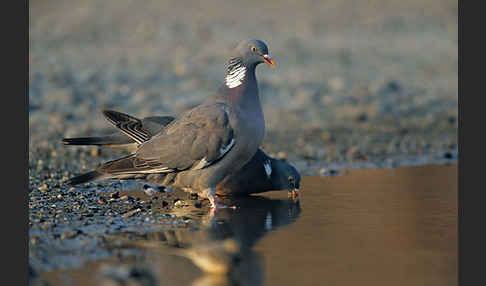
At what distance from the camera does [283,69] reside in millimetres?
13719

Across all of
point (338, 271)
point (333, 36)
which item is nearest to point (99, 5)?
point (333, 36)

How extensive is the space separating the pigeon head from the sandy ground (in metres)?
1.72

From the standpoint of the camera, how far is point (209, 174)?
6.61 m

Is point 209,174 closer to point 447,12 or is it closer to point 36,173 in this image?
point 36,173

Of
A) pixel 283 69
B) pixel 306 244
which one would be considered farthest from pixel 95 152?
pixel 283 69

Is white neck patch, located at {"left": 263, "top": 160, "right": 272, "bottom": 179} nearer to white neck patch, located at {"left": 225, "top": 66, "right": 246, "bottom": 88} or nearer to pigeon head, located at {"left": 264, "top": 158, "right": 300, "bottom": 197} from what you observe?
pigeon head, located at {"left": 264, "top": 158, "right": 300, "bottom": 197}

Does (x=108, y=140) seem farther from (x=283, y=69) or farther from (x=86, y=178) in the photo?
(x=283, y=69)

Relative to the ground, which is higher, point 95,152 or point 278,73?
point 278,73

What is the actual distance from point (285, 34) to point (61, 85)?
17.5 feet

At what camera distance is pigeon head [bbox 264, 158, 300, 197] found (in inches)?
287

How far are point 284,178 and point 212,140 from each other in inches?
45.8

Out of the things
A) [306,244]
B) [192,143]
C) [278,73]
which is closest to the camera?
[306,244]

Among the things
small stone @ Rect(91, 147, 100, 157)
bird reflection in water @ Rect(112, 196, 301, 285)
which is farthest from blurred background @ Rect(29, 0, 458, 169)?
bird reflection in water @ Rect(112, 196, 301, 285)

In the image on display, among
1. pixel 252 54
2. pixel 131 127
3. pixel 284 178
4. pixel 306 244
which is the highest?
pixel 252 54
